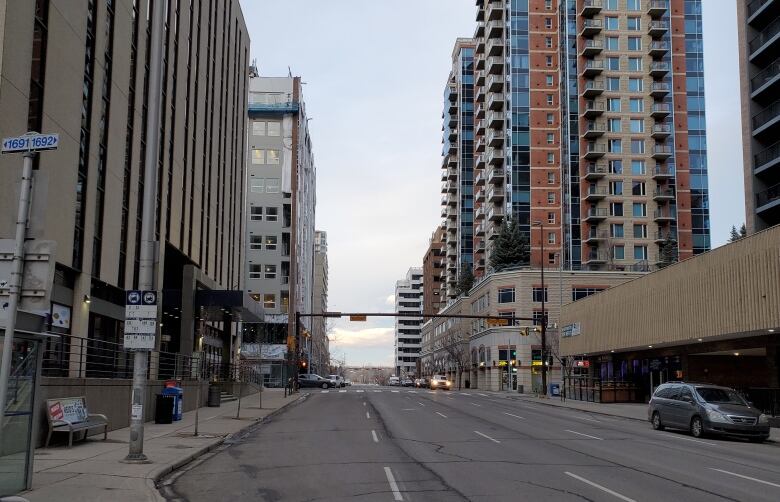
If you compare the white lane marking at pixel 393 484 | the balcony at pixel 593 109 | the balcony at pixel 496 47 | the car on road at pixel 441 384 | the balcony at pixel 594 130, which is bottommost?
the car on road at pixel 441 384

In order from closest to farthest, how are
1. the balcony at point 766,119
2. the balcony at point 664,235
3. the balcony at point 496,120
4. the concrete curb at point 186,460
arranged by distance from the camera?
the concrete curb at point 186,460, the balcony at point 766,119, the balcony at point 664,235, the balcony at point 496,120

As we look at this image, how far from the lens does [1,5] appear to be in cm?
1869

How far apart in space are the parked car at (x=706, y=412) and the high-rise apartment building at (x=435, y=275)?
112792mm

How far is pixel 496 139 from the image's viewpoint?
9569cm

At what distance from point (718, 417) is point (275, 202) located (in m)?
75.5

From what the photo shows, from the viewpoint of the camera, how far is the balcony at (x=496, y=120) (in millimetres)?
96188

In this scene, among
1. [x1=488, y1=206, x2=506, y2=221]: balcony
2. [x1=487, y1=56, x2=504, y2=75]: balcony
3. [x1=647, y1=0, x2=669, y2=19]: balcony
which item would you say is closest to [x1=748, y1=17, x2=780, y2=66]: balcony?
[x1=647, y1=0, x2=669, y2=19]: balcony

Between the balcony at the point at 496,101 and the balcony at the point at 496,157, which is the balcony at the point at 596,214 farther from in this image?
the balcony at the point at 496,101

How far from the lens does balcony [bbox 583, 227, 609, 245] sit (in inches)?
3381

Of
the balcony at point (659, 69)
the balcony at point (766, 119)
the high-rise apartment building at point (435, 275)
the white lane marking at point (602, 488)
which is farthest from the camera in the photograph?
the high-rise apartment building at point (435, 275)

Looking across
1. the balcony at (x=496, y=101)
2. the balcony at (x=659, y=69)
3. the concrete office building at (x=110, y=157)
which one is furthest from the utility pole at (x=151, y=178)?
the balcony at (x=496, y=101)

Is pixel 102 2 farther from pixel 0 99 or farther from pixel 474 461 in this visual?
pixel 474 461

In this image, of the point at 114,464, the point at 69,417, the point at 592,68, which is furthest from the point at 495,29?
the point at 114,464

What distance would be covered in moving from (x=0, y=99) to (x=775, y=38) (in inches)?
1905
